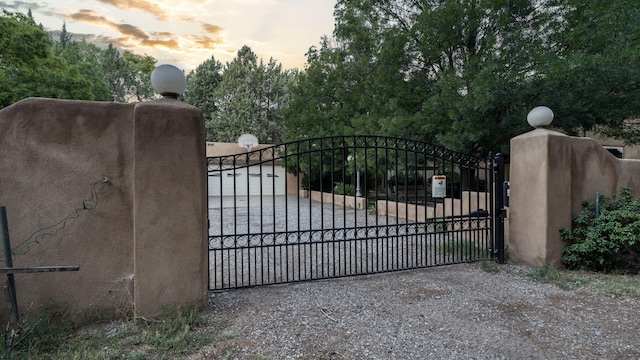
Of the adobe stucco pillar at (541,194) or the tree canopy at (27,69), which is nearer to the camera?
the adobe stucco pillar at (541,194)

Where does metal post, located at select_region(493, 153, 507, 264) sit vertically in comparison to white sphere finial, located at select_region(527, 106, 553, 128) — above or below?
below

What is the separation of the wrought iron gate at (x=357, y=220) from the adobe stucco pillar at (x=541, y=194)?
12.4 inches

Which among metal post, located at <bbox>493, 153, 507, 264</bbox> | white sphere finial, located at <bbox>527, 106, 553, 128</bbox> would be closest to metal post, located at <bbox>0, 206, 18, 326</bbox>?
metal post, located at <bbox>493, 153, 507, 264</bbox>

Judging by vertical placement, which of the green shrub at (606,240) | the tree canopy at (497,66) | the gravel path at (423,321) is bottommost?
the gravel path at (423,321)

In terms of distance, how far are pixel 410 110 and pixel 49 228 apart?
7.52 m

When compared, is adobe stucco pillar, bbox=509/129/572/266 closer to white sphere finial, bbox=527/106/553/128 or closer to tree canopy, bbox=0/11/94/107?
white sphere finial, bbox=527/106/553/128

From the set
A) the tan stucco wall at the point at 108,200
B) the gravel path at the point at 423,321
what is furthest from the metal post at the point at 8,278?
the gravel path at the point at 423,321

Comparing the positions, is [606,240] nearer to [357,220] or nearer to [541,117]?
[541,117]

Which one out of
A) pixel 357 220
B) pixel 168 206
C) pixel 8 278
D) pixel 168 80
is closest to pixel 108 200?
pixel 168 206

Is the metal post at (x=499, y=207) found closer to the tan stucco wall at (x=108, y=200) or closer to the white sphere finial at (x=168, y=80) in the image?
the tan stucco wall at (x=108, y=200)

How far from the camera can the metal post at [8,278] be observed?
2.50 m

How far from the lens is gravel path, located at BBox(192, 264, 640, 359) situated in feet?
8.67

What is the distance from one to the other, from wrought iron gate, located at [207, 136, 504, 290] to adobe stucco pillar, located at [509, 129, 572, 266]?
32cm

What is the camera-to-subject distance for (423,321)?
3154mm
